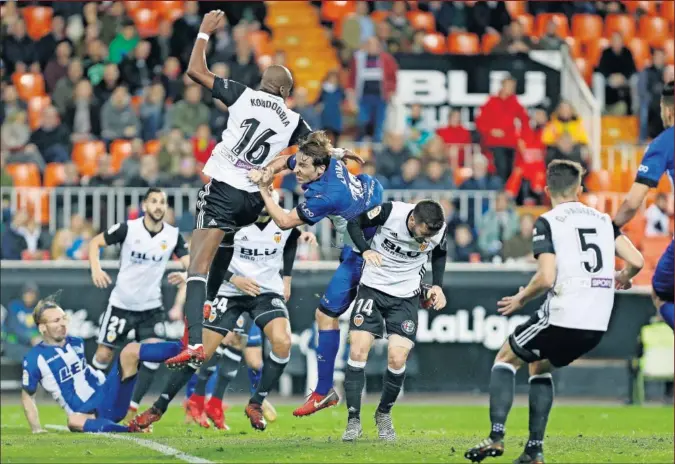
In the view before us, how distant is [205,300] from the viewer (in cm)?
1241

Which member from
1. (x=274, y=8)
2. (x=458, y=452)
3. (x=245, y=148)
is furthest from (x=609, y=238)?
(x=274, y=8)

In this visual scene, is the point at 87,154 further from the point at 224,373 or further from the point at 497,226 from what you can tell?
the point at 224,373

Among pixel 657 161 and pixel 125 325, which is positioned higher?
pixel 657 161

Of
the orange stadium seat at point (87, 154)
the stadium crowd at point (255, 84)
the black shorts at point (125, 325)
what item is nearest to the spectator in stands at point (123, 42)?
the stadium crowd at point (255, 84)

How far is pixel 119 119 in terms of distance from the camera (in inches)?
895

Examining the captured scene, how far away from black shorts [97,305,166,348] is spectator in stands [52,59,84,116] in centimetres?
902

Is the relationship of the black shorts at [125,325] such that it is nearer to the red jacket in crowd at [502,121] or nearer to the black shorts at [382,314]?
the black shorts at [382,314]

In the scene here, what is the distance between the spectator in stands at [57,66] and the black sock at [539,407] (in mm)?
15852

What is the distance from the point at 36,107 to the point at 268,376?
40.0 ft

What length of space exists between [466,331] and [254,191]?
28.1 feet

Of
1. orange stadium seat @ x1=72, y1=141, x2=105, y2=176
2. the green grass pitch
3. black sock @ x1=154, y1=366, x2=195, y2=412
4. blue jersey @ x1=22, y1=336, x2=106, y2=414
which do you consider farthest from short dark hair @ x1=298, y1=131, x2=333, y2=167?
orange stadium seat @ x1=72, y1=141, x2=105, y2=176

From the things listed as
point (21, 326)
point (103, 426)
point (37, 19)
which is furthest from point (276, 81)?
point (37, 19)

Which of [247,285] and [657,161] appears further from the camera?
[247,285]

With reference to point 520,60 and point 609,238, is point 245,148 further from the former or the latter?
point 520,60
